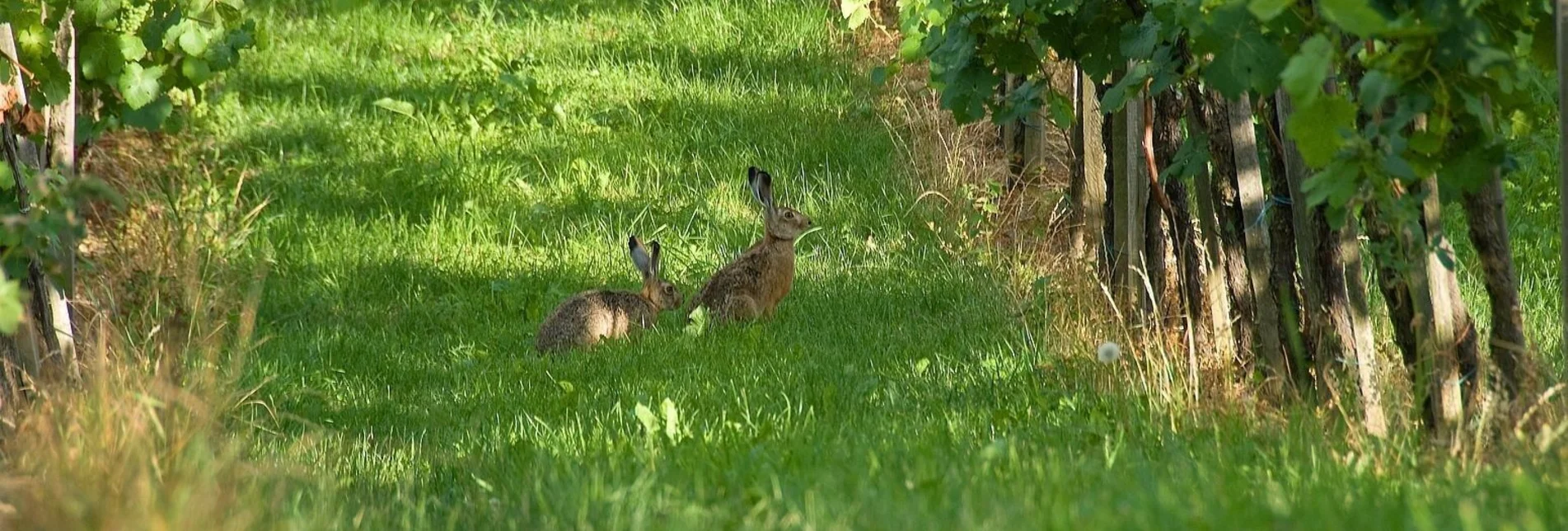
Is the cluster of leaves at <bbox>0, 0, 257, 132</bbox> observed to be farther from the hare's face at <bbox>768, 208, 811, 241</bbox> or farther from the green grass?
the hare's face at <bbox>768, 208, 811, 241</bbox>

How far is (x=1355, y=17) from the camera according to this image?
397cm

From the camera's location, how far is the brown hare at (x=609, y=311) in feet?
30.0

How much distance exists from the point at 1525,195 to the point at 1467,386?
6.91 m

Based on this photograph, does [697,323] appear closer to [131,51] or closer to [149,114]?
[149,114]

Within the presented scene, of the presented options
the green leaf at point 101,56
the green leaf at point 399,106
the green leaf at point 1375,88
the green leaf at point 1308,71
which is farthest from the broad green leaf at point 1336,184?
the green leaf at point 399,106

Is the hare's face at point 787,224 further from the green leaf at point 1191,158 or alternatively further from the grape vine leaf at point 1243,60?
the grape vine leaf at point 1243,60

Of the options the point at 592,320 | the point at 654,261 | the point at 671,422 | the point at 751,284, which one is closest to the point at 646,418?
the point at 671,422

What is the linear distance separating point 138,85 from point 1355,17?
5.12m

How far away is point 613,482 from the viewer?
16.1ft

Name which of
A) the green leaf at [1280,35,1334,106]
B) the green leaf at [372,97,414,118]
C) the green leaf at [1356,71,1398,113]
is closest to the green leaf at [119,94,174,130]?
the green leaf at [1280,35,1334,106]

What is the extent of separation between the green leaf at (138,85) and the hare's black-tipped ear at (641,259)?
11.4 ft

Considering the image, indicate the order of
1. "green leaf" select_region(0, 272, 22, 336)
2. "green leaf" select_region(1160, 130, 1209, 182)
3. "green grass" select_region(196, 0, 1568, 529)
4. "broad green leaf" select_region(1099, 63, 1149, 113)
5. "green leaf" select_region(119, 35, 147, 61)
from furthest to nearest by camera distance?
"green leaf" select_region(119, 35, 147, 61) → "green leaf" select_region(1160, 130, 1209, 182) → "broad green leaf" select_region(1099, 63, 1149, 113) → "green grass" select_region(196, 0, 1568, 529) → "green leaf" select_region(0, 272, 22, 336)

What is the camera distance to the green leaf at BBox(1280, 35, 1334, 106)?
407 cm

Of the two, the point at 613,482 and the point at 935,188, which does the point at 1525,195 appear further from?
the point at 613,482
